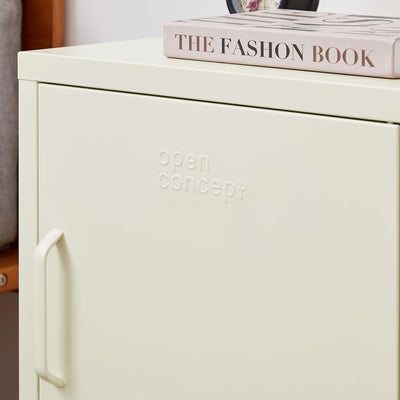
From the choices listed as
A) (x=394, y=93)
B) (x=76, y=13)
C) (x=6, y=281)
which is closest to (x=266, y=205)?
(x=394, y=93)

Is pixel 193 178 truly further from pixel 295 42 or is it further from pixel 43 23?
pixel 43 23

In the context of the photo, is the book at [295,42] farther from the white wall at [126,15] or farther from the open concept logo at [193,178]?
the white wall at [126,15]

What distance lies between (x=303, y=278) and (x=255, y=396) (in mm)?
131

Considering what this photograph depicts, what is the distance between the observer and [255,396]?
2.42 feet

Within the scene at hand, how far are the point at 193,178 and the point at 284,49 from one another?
145 millimetres

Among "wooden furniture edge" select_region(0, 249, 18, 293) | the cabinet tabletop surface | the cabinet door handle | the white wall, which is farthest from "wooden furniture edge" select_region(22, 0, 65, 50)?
the cabinet door handle

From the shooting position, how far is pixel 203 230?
738 millimetres

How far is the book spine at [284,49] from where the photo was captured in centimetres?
66

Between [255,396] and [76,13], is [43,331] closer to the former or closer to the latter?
[255,396]

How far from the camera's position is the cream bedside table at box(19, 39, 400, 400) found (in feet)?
2.15

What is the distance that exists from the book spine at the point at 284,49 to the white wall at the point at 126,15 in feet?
1.32

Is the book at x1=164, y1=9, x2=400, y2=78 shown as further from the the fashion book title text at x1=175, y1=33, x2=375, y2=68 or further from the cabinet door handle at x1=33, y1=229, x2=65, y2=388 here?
the cabinet door handle at x1=33, y1=229, x2=65, y2=388

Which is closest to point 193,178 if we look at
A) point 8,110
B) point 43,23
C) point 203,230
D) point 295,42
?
point 203,230

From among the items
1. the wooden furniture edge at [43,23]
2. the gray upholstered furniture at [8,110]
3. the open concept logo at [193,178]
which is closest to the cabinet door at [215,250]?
the open concept logo at [193,178]
